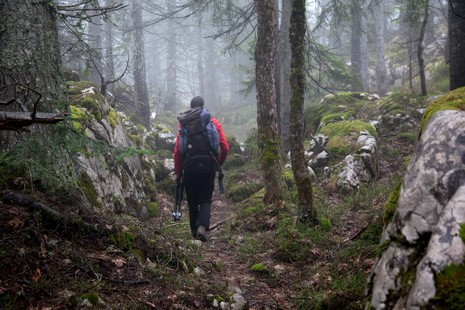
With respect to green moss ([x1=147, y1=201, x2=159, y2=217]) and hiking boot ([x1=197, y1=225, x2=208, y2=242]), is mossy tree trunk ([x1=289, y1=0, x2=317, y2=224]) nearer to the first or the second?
hiking boot ([x1=197, y1=225, x2=208, y2=242])

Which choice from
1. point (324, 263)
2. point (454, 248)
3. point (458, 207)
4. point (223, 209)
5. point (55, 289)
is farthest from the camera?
point (223, 209)

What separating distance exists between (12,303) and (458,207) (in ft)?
10.2

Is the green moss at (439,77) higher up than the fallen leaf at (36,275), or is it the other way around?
the green moss at (439,77)

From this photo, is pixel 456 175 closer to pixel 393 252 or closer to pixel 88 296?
pixel 393 252

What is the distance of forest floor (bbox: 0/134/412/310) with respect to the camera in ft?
10.1

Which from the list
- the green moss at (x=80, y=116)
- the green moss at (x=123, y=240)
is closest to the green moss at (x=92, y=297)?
the green moss at (x=123, y=240)

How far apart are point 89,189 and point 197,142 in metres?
2.06

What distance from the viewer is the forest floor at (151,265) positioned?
3.08 meters

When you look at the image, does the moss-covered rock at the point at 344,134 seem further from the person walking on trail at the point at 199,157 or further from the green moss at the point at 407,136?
the person walking on trail at the point at 199,157

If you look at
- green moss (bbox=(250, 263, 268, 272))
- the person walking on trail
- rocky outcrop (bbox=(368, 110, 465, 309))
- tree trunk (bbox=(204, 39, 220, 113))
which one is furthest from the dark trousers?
tree trunk (bbox=(204, 39, 220, 113))

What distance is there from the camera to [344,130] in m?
9.97

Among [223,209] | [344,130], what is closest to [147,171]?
[223,209]

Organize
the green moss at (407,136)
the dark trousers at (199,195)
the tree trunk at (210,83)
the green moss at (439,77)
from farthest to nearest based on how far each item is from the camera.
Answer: the tree trunk at (210,83) → the green moss at (439,77) → the green moss at (407,136) → the dark trousers at (199,195)

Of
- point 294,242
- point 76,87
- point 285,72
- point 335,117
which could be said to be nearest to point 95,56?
point 76,87
